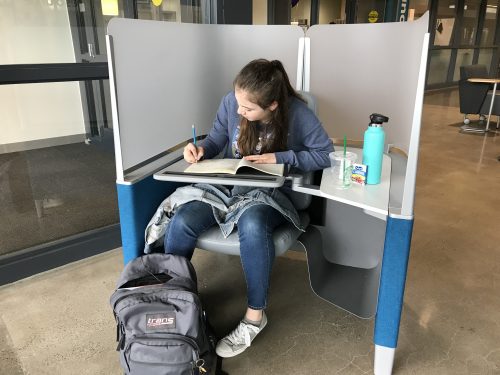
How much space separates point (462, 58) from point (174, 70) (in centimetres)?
933

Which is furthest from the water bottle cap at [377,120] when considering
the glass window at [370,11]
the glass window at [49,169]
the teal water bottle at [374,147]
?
the glass window at [370,11]

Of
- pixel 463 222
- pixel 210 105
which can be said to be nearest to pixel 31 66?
pixel 210 105

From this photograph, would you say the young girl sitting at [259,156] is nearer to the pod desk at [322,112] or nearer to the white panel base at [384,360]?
the pod desk at [322,112]

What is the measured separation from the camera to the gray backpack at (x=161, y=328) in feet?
3.98

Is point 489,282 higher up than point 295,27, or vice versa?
point 295,27

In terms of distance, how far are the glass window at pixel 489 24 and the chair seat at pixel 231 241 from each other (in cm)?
1016

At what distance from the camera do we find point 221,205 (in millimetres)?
1487

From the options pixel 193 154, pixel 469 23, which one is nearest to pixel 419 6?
pixel 469 23

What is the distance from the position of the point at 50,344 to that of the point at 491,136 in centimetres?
480

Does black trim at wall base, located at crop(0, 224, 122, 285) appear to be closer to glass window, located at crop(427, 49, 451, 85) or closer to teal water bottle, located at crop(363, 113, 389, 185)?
teal water bottle, located at crop(363, 113, 389, 185)

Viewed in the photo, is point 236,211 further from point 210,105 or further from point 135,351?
point 210,105

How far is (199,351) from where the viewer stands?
1.25m

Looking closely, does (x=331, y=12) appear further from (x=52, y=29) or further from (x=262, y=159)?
(x=262, y=159)

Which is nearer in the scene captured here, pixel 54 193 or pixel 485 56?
pixel 54 193
